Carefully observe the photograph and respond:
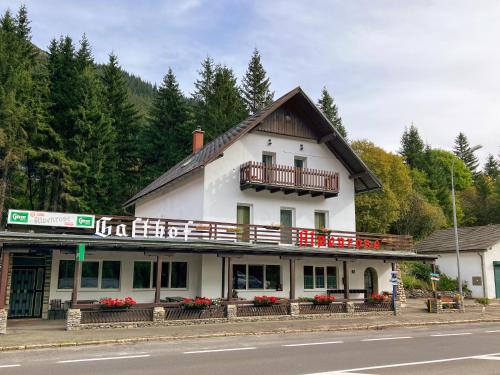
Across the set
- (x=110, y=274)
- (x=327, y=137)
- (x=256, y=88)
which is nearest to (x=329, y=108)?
(x=256, y=88)

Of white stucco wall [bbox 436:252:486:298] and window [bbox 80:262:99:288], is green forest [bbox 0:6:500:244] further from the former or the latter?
window [bbox 80:262:99:288]

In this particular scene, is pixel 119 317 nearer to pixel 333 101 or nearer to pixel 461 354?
pixel 461 354

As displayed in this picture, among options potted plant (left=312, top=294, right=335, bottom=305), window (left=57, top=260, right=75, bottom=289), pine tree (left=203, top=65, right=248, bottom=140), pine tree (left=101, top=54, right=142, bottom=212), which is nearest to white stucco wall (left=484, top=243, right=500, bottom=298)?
potted plant (left=312, top=294, right=335, bottom=305)

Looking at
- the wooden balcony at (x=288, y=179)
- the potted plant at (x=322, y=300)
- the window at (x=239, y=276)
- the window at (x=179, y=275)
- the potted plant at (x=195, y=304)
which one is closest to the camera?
the potted plant at (x=195, y=304)

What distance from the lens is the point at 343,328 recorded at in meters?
18.4

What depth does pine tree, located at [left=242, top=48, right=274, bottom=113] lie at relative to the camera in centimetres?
5238

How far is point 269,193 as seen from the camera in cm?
2533

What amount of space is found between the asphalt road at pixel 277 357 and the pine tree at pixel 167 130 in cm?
2756

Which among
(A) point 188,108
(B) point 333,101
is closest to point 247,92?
(A) point 188,108

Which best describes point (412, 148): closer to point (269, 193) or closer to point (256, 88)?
point (256, 88)

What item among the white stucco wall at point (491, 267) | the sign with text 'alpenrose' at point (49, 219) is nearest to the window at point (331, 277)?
the white stucco wall at point (491, 267)

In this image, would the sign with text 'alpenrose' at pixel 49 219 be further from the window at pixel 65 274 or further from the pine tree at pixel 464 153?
the pine tree at pixel 464 153

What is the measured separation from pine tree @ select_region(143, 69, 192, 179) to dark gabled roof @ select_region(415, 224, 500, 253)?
21.8 m

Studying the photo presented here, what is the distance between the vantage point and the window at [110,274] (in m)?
21.2
